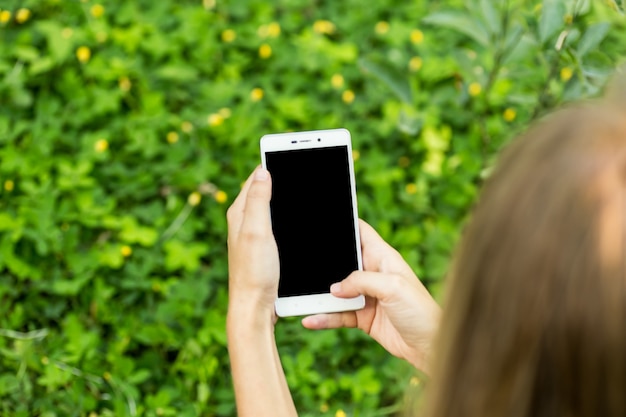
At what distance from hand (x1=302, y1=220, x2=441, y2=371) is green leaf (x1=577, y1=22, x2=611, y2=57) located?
0.55m

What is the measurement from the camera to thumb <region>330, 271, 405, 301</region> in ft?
4.29

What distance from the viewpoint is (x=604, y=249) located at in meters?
0.68

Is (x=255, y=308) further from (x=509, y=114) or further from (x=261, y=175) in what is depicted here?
(x=509, y=114)

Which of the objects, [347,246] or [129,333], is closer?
[347,246]

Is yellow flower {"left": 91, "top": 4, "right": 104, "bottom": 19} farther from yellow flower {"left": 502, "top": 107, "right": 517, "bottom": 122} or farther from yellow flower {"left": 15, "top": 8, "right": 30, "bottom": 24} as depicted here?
yellow flower {"left": 502, "top": 107, "right": 517, "bottom": 122}

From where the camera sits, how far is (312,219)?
150 cm

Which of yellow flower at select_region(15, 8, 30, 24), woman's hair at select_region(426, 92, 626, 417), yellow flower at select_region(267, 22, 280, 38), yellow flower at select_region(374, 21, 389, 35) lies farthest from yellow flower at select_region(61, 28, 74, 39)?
woman's hair at select_region(426, 92, 626, 417)

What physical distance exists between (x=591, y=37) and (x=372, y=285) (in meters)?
0.68

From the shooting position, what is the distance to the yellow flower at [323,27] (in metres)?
2.52

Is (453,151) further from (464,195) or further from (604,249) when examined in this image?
(604,249)

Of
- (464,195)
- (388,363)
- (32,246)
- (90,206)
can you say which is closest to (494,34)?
(464,195)

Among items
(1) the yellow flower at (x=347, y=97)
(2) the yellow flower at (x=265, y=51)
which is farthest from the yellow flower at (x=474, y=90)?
(2) the yellow flower at (x=265, y=51)

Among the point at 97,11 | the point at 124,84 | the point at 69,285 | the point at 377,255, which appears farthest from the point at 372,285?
the point at 97,11

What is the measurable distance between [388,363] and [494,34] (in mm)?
809
